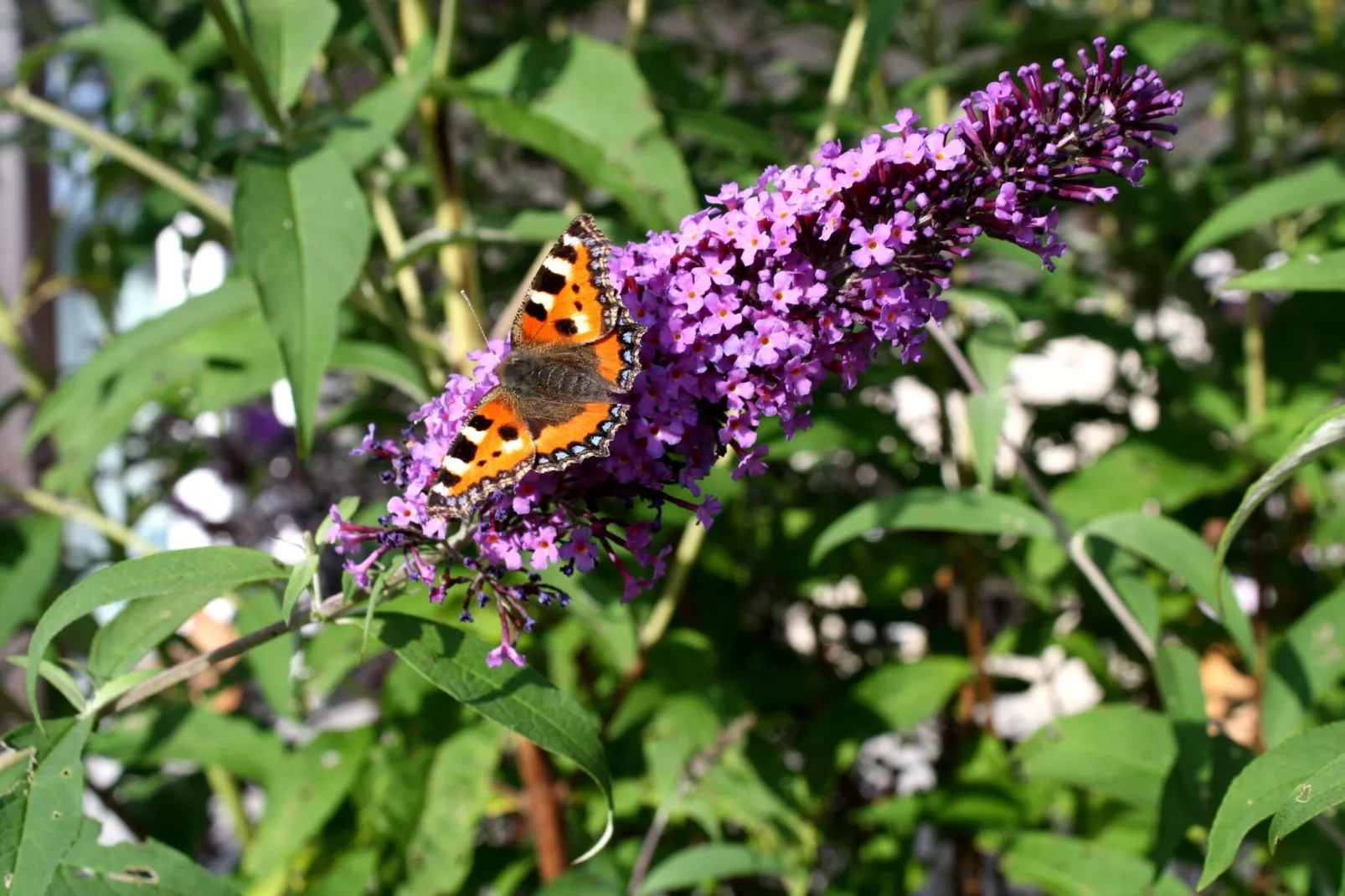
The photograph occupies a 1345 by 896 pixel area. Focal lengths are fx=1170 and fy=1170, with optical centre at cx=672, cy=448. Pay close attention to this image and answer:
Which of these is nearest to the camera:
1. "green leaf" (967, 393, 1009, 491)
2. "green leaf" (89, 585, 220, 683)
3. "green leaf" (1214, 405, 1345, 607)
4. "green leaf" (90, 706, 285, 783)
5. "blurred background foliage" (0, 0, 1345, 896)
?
"green leaf" (1214, 405, 1345, 607)

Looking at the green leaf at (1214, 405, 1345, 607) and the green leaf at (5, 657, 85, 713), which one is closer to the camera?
the green leaf at (1214, 405, 1345, 607)

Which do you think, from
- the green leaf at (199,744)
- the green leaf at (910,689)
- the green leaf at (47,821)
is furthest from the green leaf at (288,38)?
the green leaf at (910,689)

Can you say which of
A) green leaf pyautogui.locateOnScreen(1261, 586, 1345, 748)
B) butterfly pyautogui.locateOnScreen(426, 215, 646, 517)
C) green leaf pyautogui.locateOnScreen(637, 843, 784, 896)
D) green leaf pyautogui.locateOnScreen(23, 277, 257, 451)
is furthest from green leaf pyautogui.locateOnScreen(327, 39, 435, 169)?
green leaf pyautogui.locateOnScreen(1261, 586, 1345, 748)

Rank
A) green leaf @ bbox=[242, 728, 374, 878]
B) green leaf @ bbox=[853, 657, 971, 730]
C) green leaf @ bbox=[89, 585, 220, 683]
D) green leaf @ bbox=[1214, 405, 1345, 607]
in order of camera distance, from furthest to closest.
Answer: green leaf @ bbox=[853, 657, 971, 730] → green leaf @ bbox=[242, 728, 374, 878] → green leaf @ bbox=[89, 585, 220, 683] → green leaf @ bbox=[1214, 405, 1345, 607]

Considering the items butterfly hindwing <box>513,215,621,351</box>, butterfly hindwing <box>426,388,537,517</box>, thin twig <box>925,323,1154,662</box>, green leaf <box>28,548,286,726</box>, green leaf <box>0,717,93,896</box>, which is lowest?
thin twig <box>925,323,1154,662</box>

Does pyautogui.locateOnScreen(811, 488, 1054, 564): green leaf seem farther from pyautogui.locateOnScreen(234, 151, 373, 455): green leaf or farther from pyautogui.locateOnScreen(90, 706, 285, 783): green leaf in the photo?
pyautogui.locateOnScreen(90, 706, 285, 783): green leaf

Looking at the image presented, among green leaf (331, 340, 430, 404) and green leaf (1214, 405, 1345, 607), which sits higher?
green leaf (1214, 405, 1345, 607)

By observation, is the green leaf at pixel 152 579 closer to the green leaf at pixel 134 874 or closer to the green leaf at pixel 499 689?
the green leaf at pixel 499 689

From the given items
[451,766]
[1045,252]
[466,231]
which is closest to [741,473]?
[1045,252]
